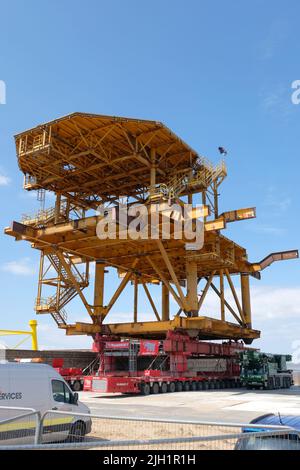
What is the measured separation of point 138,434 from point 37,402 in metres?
2.60

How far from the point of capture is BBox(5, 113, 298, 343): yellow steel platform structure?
92.0 feet

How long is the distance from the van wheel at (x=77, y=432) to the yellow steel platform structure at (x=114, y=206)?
63.6 ft

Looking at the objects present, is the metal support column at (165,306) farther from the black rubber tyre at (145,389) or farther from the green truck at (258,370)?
the black rubber tyre at (145,389)

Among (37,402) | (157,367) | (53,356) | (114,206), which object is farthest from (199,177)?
(37,402)

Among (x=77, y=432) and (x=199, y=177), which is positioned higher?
(x=199, y=177)

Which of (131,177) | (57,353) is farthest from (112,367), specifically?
(131,177)

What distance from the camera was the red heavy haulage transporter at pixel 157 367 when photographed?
25.5 metres

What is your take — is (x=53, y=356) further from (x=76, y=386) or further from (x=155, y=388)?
(x=155, y=388)

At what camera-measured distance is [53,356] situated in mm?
33438

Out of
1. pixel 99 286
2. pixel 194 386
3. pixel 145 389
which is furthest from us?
pixel 99 286

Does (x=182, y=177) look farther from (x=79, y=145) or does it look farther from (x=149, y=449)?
(x=149, y=449)

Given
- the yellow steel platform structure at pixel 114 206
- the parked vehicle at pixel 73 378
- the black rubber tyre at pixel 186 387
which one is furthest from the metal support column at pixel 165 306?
the parked vehicle at pixel 73 378

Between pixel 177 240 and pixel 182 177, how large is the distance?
14.6ft
